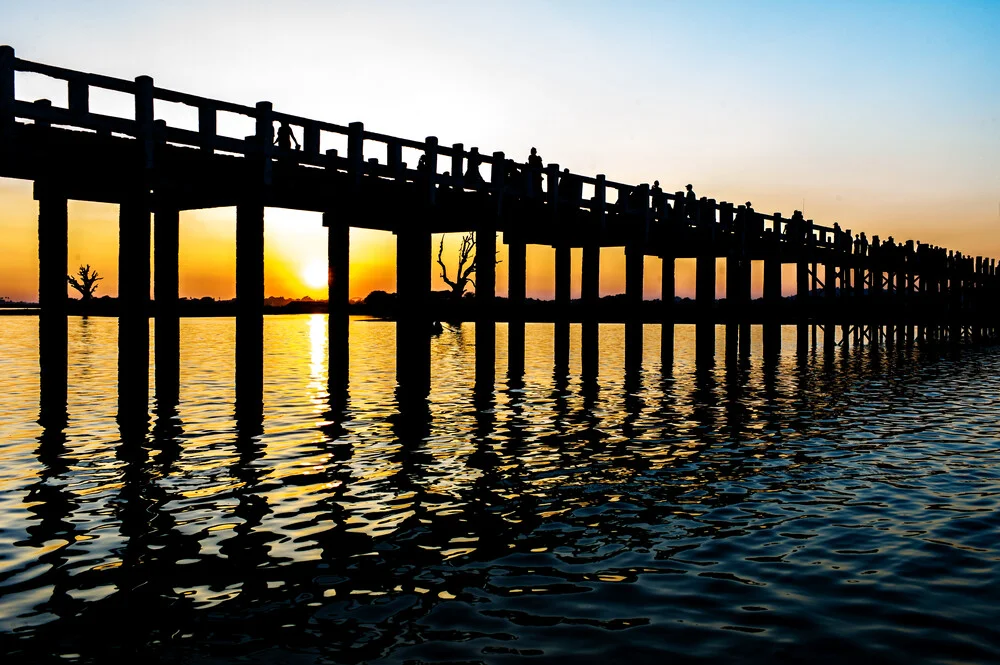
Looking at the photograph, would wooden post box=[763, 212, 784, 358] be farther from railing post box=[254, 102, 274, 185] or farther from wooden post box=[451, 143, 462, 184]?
railing post box=[254, 102, 274, 185]

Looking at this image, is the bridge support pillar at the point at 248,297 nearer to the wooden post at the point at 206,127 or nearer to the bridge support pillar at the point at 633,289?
the wooden post at the point at 206,127

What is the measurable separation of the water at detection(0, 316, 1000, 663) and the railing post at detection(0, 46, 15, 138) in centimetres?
469

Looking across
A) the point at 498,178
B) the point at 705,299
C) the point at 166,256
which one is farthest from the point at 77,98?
the point at 705,299

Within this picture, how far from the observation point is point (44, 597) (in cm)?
627

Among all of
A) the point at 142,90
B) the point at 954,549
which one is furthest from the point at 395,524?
the point at 142,90

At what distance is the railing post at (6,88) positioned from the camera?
12359 millimetres

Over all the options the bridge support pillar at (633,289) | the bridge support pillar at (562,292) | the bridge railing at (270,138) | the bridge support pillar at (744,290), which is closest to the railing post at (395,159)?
the bridge railing at (270,138)

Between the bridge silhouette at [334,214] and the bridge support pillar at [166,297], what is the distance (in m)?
0.04

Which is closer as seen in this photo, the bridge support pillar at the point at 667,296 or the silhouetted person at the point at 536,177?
the silhouetted person at the point at 536,177

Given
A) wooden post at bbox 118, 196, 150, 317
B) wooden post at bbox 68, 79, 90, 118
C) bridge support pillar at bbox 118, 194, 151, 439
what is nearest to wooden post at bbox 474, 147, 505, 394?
bridge support pillar at bbox 118, 194, 151, 439

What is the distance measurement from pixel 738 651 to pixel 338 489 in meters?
5.66

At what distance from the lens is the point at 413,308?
1975 centimetres

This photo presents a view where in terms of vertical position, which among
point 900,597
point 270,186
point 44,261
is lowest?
point 900,597

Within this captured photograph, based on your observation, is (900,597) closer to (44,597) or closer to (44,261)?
(44,597)
